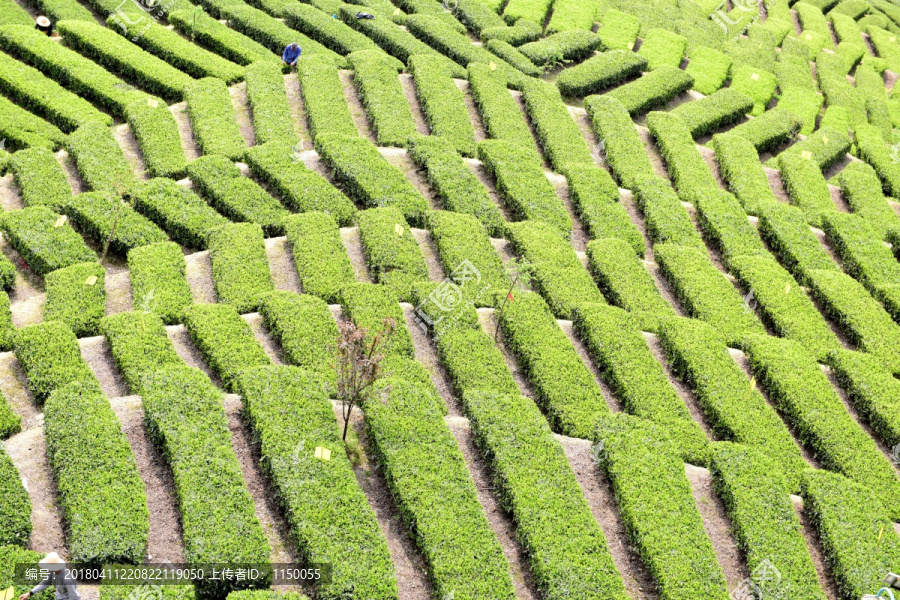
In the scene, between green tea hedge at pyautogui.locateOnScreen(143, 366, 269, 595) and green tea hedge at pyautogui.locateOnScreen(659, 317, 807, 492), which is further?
green tea hedge at pyautogui.locateOnScreen(659, 317, 807, 492)

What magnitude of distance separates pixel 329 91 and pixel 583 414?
12997mm

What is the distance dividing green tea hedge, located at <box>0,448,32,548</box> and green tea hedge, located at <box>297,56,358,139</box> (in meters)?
12.1

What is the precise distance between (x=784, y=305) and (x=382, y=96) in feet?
40.9

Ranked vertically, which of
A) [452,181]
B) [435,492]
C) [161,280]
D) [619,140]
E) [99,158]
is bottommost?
[435,492]

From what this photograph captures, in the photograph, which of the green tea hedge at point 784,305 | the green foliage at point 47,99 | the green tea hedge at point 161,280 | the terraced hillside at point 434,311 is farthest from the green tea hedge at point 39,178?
the green tea hedge at point 784,305

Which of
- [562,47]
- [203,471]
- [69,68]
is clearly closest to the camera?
[203,471]

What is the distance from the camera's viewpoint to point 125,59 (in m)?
23.2

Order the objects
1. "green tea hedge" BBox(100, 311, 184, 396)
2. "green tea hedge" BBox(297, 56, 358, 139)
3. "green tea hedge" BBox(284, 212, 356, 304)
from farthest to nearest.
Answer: "green tea hedge" BBox(297, 56, 358, 139) < "green tea hedge" BBox(284, 212, 356, 304) < "green tea hedge" BBox(100, 311, 184, 396)

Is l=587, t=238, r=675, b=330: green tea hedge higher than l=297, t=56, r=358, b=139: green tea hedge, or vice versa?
l=297, t=56, r=358, b=139: green tea hedge

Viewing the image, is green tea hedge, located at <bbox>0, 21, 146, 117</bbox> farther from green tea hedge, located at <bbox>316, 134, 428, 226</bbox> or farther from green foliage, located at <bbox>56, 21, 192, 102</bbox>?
green tea hedge, located at <bbox>316, 134, 428, 226</bbox>

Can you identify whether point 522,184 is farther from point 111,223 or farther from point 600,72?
point 111,223

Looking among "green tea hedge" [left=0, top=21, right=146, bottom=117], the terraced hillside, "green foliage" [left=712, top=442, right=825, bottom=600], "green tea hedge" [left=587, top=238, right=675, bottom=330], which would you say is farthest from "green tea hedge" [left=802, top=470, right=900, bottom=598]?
"green tea hedge" [left=0, top=21, right=146, bottom=117]

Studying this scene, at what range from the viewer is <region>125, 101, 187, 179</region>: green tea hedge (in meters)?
19.7

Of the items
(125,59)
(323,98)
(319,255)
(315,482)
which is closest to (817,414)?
(315,482)
